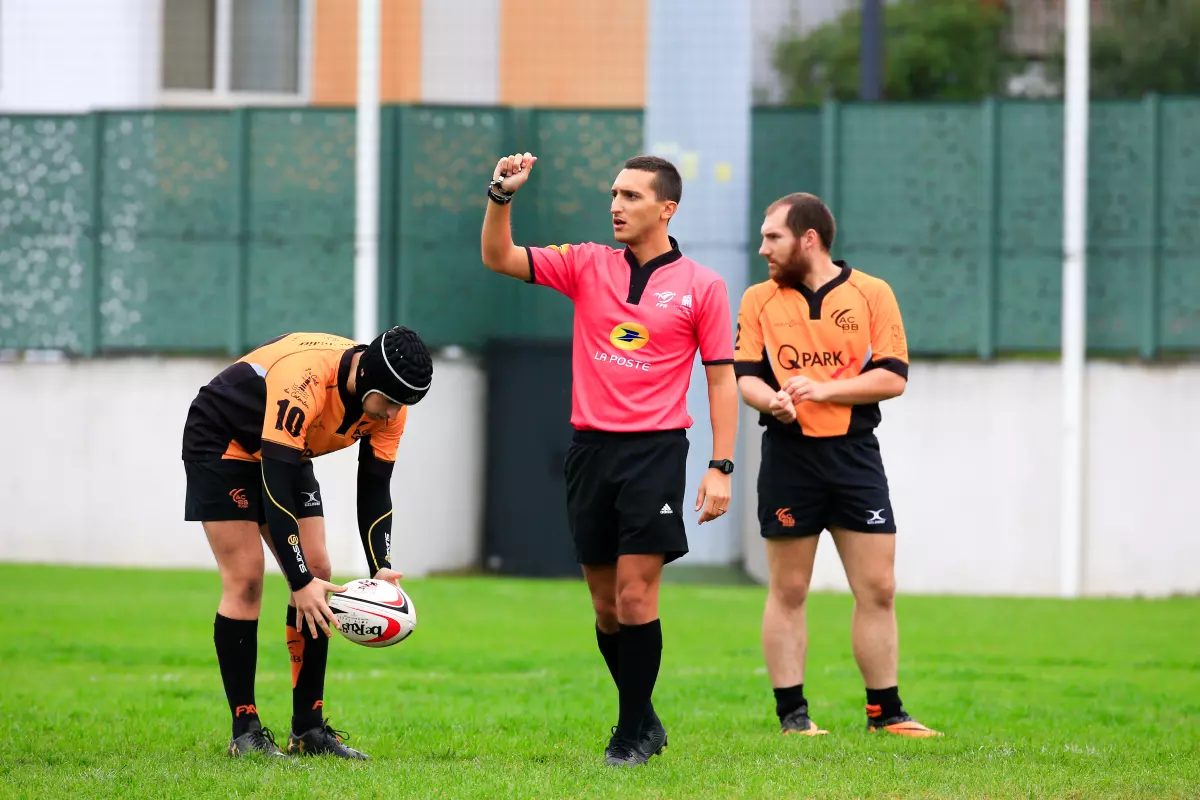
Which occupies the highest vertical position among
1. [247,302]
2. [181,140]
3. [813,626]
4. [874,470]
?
[181,140]

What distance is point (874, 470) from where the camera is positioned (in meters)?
7.77

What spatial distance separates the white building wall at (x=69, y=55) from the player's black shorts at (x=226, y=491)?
40.2 ft

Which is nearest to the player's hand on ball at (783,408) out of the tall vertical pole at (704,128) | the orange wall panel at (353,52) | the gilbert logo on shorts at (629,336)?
the gilbert logo on shorts at (629,336)

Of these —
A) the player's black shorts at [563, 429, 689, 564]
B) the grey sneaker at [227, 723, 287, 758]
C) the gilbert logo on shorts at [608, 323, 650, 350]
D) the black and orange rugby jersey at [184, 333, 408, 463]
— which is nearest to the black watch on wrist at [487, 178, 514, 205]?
the gilbert logo on shorts at [608, 323, 650, 350]

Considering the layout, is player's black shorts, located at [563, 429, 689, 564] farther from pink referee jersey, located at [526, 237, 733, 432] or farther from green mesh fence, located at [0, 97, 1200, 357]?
green mesh fence, located at [0, 97, 1200, 357]

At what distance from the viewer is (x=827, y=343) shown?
777 centimetres

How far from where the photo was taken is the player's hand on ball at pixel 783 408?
7.40 m

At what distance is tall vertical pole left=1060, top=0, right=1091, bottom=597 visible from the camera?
1543 centimetres

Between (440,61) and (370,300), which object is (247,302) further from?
(440,61)

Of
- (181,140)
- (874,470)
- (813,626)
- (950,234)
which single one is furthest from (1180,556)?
(181,140)

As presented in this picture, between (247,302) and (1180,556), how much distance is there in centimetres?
917

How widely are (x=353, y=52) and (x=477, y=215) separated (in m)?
5.18

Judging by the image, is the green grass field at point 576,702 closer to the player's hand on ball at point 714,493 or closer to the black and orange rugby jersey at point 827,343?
the player's hand on ball at point 714,493

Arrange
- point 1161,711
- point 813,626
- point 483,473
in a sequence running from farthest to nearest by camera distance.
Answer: point 483,473 → point 813,626 → point 1161,711
